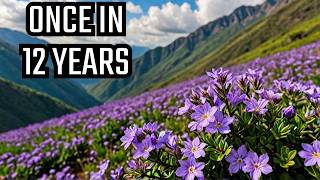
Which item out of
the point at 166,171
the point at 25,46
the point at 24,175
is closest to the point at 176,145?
the point at 166,171

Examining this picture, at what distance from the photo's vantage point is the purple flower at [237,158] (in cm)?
300

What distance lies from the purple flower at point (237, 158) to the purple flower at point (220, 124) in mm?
140

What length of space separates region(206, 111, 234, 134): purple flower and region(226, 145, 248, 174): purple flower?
5.5 inches

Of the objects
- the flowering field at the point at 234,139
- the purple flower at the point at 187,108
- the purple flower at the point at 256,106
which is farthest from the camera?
the purple flower at the point at 187,108

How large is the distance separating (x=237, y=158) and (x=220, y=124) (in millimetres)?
227

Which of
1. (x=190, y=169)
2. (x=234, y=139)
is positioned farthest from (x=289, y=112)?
(x=190, y=169)

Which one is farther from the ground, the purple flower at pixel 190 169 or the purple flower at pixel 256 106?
the purple flower at pixel 256 106

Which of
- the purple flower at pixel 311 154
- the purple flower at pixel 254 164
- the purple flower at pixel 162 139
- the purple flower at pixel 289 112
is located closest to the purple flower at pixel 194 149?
the purple flower at pixel 162 139

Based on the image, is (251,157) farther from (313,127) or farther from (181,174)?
(313,127)

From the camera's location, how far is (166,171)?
332 cm

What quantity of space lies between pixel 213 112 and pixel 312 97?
101 centimetres

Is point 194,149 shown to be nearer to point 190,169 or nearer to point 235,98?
point 190,169

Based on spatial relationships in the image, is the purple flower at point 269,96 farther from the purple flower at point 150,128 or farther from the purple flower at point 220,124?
the purple flower at point 150,128

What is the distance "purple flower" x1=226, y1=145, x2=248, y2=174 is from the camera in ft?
9.83
